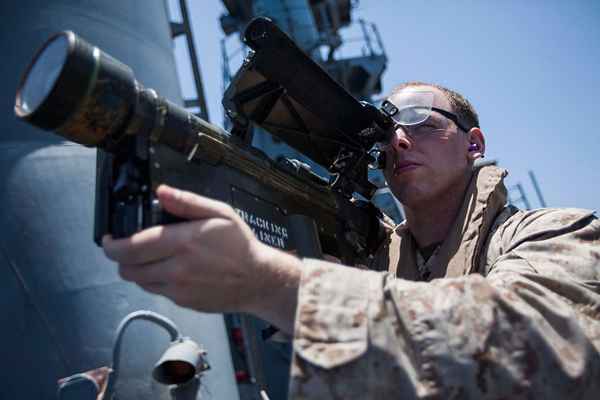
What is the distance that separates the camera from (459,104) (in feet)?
7.06

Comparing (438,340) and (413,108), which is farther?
(413,108)

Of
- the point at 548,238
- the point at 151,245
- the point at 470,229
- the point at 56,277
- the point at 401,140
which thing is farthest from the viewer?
the point at 401,140

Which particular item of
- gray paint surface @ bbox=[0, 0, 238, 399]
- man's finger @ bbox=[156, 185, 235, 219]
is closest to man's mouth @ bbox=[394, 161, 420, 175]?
gray paint surface @ bbox=[0, 0, 238, 399]

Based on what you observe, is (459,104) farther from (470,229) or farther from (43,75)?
(43,75)

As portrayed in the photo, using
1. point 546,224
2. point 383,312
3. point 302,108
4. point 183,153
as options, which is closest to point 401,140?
point 302,108

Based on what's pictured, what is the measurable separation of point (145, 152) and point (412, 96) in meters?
1.37

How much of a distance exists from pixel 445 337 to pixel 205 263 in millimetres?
481

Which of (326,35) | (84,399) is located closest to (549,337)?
(84,399)

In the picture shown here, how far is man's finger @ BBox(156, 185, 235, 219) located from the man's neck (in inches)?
52.3

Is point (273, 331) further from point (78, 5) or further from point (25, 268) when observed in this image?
point (78, 5)

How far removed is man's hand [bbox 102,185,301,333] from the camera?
85 cm

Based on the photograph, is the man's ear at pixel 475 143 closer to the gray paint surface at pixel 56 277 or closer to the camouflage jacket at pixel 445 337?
the camouflage jacket at pixel 445 337

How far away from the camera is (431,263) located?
5.94 ft

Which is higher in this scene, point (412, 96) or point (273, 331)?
point (412, 96)
